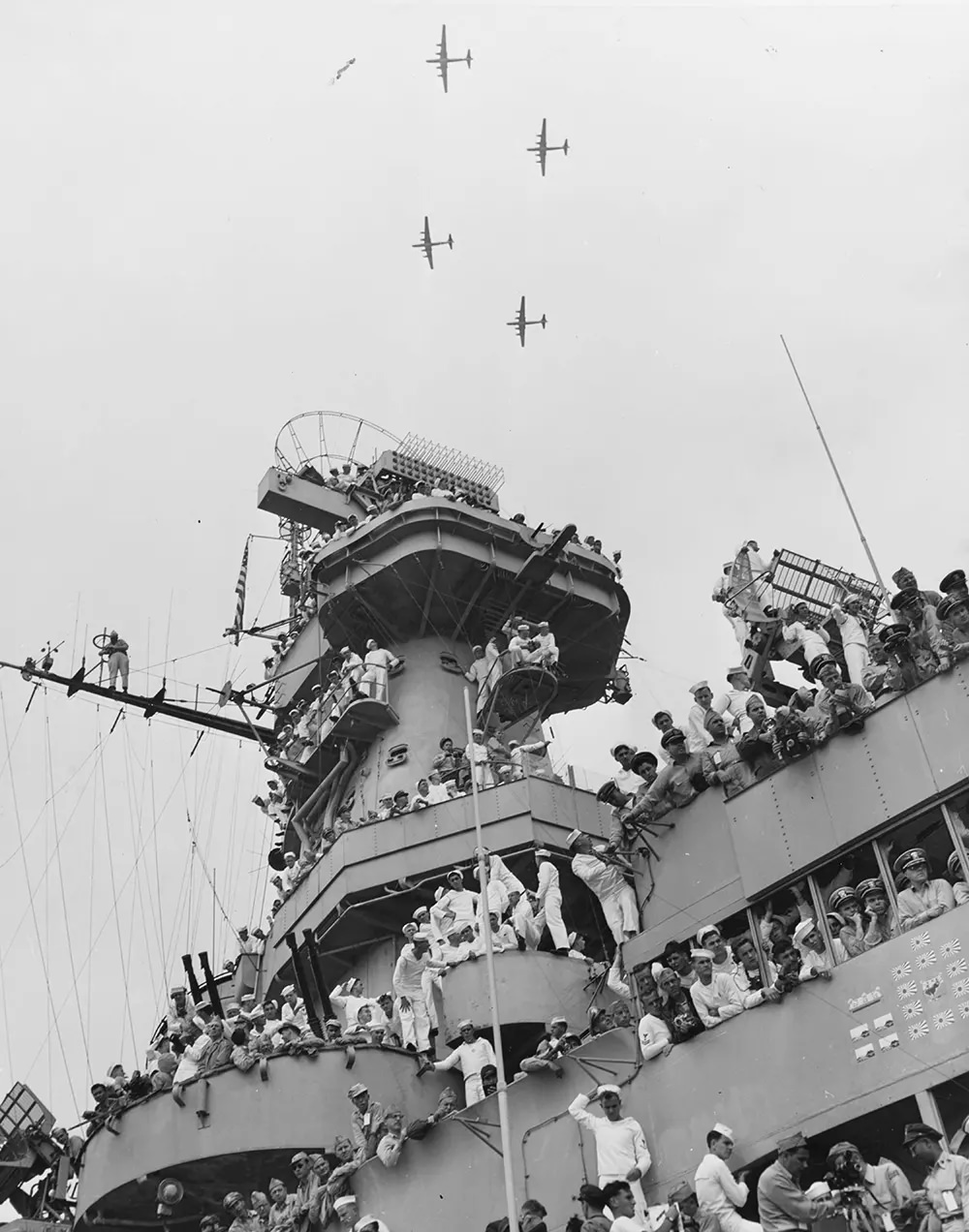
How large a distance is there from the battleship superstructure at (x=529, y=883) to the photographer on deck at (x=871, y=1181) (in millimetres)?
1286

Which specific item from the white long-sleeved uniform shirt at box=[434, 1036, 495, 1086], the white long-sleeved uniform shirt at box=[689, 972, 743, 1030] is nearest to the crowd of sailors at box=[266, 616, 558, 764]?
the white long-sleeved uniform shirt at box=[434, 1036, 495, 1086]

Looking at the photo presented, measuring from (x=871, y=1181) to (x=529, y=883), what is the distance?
1138 cm

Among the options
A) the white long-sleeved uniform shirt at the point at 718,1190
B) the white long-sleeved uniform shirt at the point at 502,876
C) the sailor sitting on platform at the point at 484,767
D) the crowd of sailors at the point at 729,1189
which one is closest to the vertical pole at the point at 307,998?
the white long-sleeved uniform shirt at the point at 502,876

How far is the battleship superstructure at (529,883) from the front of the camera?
A: 39.1ft

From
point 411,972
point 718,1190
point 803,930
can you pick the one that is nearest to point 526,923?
point 411,972

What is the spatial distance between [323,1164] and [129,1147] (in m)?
3.77

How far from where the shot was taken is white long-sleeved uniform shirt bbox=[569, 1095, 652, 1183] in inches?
473

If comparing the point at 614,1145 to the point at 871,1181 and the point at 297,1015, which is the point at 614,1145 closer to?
the point at 871,1181

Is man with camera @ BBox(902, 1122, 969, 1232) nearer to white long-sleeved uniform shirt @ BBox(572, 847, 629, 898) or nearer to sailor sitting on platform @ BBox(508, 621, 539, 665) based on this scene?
white long-sleeved uniform shirt @ BBox(572, 847, 629, 898)

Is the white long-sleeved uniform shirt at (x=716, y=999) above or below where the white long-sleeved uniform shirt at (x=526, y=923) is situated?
below

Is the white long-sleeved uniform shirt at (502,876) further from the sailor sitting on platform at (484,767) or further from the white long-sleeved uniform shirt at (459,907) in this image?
the sailor sitting on platform at (484,767)

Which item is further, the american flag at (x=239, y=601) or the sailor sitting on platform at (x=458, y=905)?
the american flag at (x=239, y=601)

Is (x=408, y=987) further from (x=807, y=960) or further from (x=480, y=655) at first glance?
(x=480, y=655)

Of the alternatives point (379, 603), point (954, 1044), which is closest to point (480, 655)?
point (379, 603)
